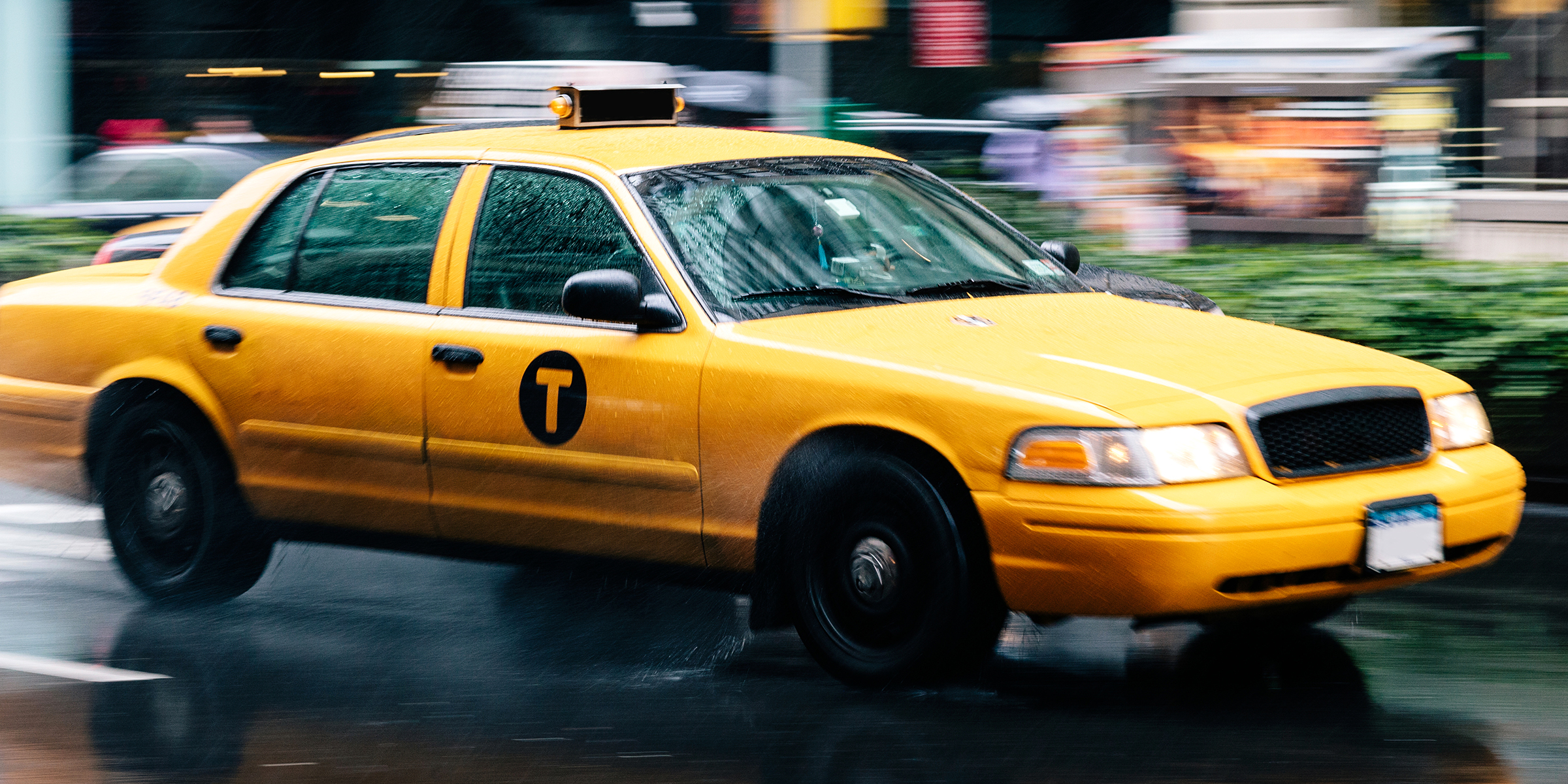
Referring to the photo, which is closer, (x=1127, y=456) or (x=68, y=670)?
(x=1127, y=456)

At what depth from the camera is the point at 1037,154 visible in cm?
1256

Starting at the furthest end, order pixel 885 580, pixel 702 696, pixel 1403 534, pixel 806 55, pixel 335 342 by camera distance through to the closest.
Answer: pixel 806 55 < pixel 335 342 < pixel 702 696 < pixel 885 580 < pixel 1403 534

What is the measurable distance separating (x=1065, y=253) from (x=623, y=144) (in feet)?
5.17

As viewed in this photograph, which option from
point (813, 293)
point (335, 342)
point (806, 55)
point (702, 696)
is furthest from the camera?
point (806, 55)

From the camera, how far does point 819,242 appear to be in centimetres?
582

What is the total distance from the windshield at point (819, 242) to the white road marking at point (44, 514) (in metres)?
3.93

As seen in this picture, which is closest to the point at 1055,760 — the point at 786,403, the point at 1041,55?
the point at 786,403

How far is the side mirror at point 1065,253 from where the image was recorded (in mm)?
6629

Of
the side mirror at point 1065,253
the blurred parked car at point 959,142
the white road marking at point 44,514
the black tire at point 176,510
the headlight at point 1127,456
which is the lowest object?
the white road marking at point 44,514

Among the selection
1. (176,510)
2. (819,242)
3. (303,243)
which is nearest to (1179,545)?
(819,242)

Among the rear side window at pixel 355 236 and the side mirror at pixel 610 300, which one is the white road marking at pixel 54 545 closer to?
the rear side window at pixel 355 236

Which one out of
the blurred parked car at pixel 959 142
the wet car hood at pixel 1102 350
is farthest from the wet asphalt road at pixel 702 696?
the blurred parked car at pixel 959 142

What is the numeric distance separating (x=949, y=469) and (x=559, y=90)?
2.24 meters

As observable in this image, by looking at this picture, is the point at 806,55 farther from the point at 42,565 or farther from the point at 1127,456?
the point at 1127,456
